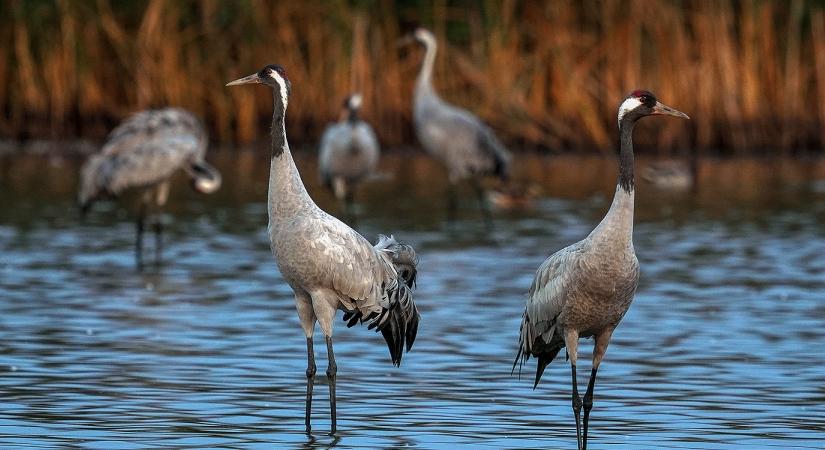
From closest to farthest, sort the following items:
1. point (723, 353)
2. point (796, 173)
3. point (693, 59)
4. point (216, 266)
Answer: point (723, 353) → point (216, 266) → point (796, 173) → point (693, 59)

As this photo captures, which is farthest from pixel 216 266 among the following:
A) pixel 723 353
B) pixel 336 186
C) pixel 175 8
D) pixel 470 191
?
pixel 175 8

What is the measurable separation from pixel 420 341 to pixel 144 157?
16.8 feet

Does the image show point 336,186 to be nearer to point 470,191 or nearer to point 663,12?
point 470,191

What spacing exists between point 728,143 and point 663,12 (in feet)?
7.19

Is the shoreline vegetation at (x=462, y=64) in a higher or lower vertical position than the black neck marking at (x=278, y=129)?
higher

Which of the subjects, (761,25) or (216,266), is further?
(761,25)

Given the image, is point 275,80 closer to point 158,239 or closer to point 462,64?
point 158,239

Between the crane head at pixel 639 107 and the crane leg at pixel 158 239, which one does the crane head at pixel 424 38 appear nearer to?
the crane leg at pixel 158 239

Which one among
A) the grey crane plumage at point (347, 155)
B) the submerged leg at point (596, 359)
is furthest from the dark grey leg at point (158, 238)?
the submerged leg at point (596, 359)

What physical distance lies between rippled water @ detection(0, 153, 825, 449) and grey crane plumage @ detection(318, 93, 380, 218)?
19.1 inches

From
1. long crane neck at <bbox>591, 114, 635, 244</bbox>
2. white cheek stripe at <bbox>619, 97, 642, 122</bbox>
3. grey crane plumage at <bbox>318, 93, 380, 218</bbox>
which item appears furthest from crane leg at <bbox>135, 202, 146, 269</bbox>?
long crane neck at <bbox>591, 114, 635, 244</bbox>

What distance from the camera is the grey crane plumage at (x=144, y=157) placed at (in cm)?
1439

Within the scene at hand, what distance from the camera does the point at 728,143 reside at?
77.3 ft

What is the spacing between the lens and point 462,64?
77.7 feet
